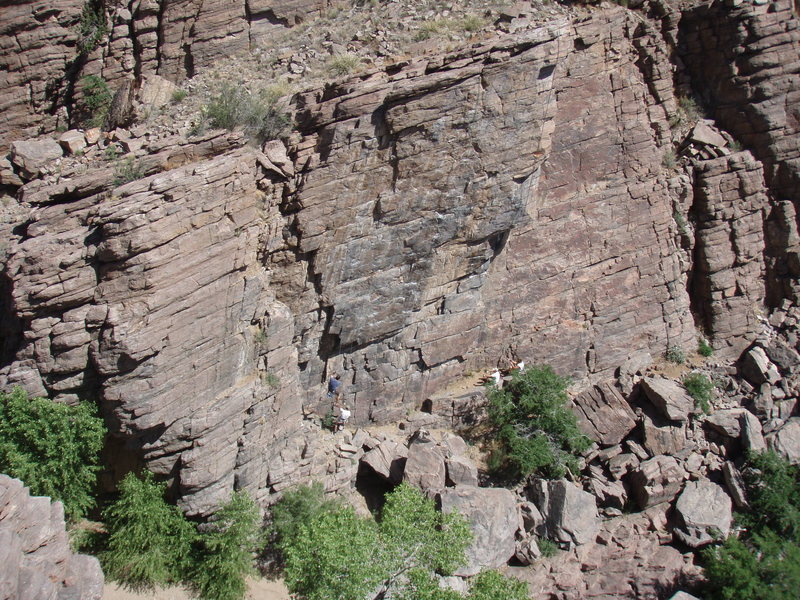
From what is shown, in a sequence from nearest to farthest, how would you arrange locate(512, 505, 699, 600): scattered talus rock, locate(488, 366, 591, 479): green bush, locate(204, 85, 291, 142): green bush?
locate(204, 85, 291, 142): green bush, locate(512, 505, 699, 600): scattered talus rock, locate(488, 366, 591, 479): green bush

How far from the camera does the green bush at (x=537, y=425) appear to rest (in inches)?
675

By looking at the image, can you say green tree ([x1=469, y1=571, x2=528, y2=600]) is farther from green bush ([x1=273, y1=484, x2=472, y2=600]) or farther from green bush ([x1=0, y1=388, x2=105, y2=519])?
green bush ([x1=0, y1=388, x2=105, y2=519])

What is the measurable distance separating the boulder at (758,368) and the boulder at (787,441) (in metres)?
1.53

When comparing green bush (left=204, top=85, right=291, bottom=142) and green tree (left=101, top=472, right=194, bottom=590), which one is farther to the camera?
green bush (left=204, top=85, right=291, bottom=142)

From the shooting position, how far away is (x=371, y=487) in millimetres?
17203

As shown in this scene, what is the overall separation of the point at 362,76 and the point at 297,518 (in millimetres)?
10036

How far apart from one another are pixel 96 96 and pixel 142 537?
11310 mm

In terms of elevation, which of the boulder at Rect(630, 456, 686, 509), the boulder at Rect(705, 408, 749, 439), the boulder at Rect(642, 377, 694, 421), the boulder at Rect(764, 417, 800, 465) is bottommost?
the boulder at Rect(630, 456, 686, 509)

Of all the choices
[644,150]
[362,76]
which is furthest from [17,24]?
[644,150]

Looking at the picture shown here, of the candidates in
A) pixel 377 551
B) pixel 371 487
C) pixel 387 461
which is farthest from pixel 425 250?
pixel 377 551

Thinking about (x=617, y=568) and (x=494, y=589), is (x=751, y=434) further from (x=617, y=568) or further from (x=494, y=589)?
(x=494, y=589)

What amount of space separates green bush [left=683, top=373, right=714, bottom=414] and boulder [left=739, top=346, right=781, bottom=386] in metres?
1.44

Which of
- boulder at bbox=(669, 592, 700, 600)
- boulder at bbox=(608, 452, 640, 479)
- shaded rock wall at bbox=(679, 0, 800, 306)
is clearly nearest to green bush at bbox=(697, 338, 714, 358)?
shaded rock wall at bbox=(679, 0, 800, 306)

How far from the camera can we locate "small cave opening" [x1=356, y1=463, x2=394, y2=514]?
17.0m
